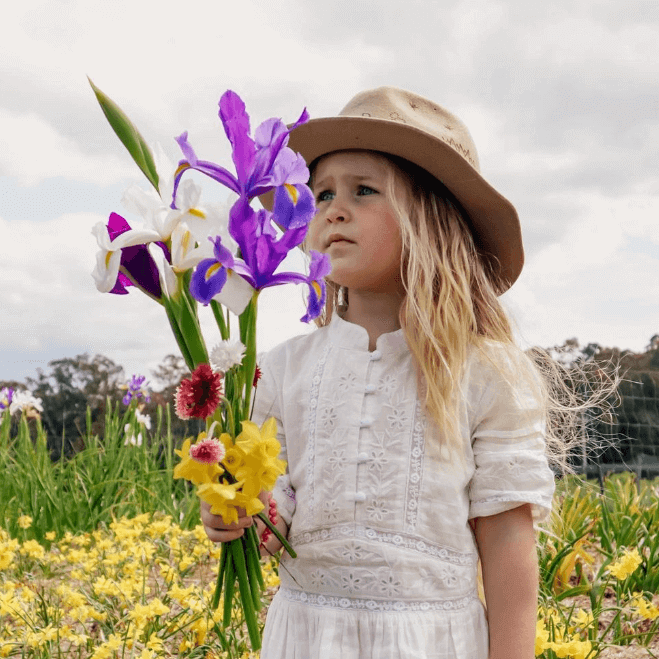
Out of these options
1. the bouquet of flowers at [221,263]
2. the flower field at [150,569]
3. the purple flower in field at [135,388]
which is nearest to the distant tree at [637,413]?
the flower field at [150,569]

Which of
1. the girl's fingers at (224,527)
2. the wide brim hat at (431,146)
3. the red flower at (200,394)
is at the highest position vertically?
the wide brim hat at (431,146)

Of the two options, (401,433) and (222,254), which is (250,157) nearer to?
(222,254)

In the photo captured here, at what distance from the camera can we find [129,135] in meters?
1.35

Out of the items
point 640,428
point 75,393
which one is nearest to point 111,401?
point 75,393

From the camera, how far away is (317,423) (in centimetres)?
177

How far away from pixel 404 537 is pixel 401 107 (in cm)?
104

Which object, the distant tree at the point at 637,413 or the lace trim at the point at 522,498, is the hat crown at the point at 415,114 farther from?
the distant tree at the point at 637,413

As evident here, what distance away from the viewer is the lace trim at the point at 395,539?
1653mm

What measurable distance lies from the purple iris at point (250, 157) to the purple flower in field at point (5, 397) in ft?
16.3

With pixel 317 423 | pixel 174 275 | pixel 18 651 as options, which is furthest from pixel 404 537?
pixel 18 651

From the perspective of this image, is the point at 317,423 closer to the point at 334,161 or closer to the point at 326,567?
the point at 326,567

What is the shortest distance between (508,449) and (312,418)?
442 millimetres

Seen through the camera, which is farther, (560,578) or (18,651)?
(560,578)

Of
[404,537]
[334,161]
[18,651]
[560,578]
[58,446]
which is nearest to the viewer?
[404,537]
